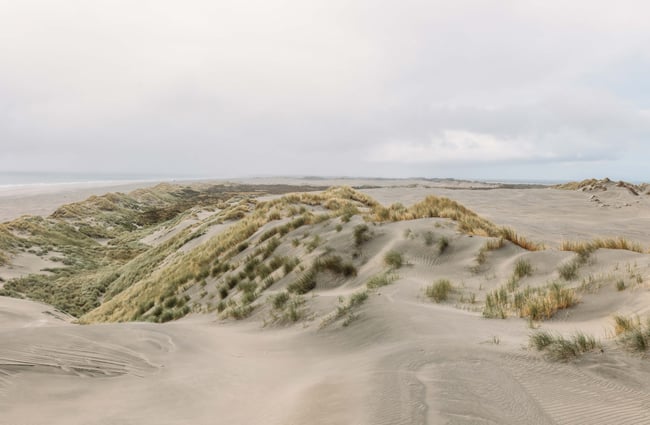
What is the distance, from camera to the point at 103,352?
11.2 feet

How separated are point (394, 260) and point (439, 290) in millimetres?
1630

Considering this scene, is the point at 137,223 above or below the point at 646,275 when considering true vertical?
below

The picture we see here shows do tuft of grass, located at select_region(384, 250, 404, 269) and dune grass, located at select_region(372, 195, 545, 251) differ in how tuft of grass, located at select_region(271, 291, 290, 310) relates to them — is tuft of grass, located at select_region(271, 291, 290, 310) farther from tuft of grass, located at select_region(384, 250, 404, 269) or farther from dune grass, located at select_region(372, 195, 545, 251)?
dune grass, located at select_region(372, 195, 545, 251)

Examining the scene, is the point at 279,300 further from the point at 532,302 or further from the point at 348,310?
the point at 532,302

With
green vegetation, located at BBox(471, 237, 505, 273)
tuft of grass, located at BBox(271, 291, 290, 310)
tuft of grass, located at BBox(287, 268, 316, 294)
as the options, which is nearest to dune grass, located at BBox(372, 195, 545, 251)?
green vegetation, located at BBox(471, 237, 505, 273)

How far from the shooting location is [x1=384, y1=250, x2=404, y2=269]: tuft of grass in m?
6.59

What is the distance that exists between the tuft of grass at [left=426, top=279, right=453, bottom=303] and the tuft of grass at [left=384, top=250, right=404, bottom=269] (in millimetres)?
1232

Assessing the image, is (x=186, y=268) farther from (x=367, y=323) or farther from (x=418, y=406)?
(x=418, y=406)

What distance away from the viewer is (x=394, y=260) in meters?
6.71

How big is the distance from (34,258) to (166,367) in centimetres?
2162

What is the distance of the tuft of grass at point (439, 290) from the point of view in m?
5.01

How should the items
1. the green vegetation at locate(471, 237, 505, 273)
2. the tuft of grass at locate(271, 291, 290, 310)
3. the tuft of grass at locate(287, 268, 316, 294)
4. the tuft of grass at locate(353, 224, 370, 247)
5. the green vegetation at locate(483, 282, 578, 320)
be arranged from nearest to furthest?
the green vegetation at locate(483, 282, 578, 320)
the tuft of grass at locate(271, 291, 290, 310)
the green vegetation at locate(471, 237, 505, 273)
the tuft of grass at locate(287, 268, 316, 294)
the tuft of grass at locate(353, 224, 370, 247)

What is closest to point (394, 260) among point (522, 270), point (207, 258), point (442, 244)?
point (442, 244)

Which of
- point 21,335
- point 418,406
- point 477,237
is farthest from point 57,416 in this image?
point 477,237
